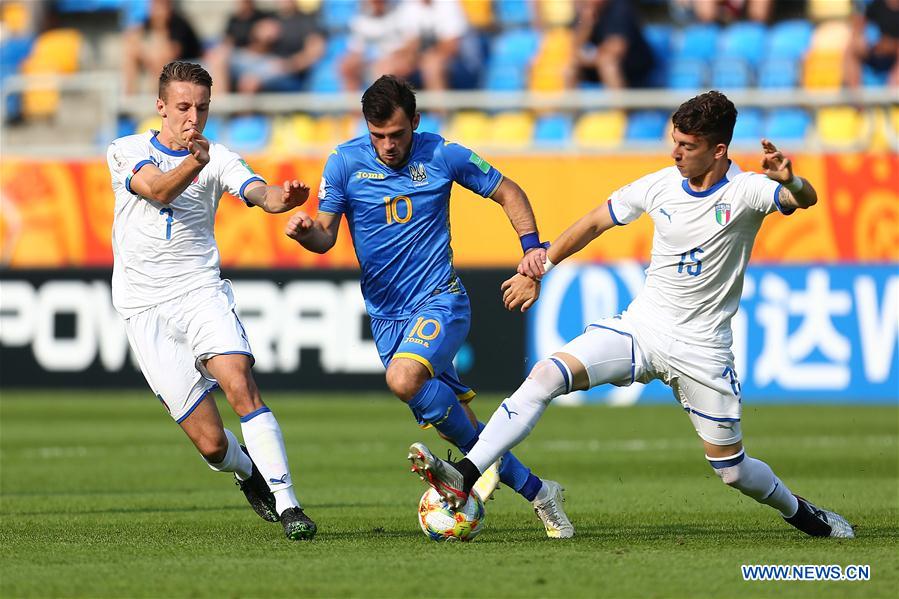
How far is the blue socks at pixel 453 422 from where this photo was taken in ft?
24.5

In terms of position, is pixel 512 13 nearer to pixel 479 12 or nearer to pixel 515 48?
pixel 479 12

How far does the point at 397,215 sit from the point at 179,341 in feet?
4.49

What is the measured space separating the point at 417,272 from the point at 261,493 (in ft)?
5.09

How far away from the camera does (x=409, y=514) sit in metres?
8.85

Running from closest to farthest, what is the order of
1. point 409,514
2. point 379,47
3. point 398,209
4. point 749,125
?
point 398,209, point 409,514, point 749,125, point 379,47

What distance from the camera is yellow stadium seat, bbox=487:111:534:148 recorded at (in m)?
19.2

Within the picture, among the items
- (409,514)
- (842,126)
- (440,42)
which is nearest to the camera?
(409,514)

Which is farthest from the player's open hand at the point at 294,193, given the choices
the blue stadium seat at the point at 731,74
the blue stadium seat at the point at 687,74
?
the blue stadium seat at the point at 687,74

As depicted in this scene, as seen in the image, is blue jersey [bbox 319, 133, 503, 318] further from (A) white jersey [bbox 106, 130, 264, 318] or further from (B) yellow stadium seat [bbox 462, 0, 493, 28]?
(B) yellow stadium seat [bbox 462, 0, 493, 28]

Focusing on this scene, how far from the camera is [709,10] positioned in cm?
2017

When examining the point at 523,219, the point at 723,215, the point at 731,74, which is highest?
the point at 723,215

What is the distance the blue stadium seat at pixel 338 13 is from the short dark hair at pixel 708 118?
49.7ft

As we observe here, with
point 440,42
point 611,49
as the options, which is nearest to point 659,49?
point 611,49

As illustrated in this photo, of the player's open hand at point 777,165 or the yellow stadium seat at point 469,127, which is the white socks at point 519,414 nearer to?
the player's open hand at point 777,165
